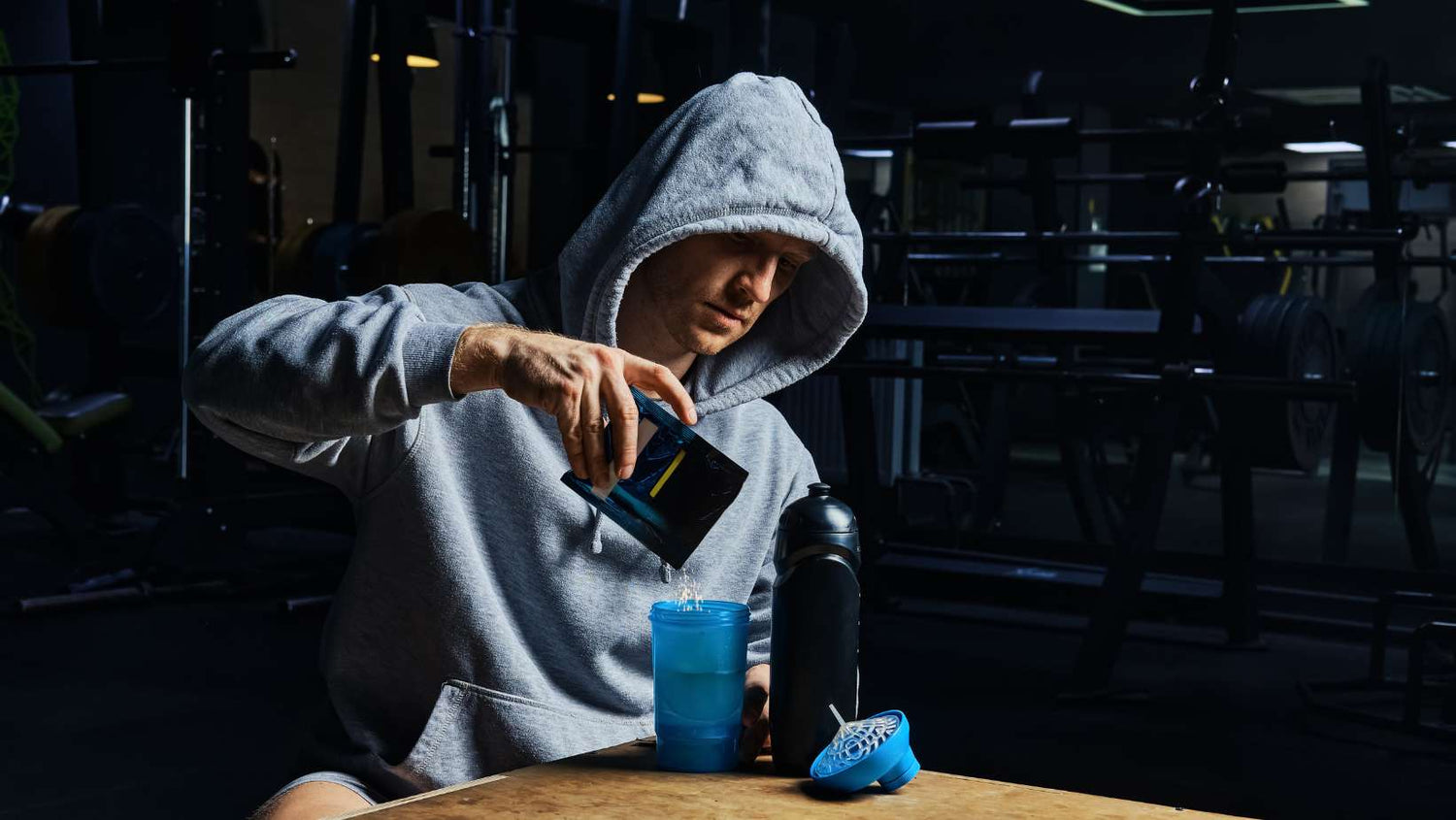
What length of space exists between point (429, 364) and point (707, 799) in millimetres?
355

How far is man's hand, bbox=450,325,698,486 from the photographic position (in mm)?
1003

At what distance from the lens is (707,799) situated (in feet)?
3.43

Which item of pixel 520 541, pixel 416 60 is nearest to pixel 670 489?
pixel 520 541

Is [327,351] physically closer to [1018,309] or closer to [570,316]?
[570,316]

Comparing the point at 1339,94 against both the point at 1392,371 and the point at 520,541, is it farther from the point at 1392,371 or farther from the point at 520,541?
the point at 520,541

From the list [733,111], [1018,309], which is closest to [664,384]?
[733,111]

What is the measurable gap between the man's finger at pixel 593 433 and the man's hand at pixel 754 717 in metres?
0.22

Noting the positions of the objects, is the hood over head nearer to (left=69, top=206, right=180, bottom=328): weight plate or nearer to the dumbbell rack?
the dumbbell rack

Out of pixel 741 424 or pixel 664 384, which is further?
Answer: pixel 741 424

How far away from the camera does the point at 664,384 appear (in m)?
1.03

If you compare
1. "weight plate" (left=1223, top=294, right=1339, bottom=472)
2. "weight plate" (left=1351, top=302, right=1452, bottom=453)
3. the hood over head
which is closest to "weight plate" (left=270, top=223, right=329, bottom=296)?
"weight plate" (left=1223, top=294, right=1339, bottom=472)

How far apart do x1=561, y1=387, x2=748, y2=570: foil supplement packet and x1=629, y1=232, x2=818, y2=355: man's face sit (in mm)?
333

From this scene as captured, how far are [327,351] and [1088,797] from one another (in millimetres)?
634

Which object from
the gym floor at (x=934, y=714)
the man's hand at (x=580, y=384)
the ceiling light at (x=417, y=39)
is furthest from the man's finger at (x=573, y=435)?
the ceiling light at (x=417, y=39)
